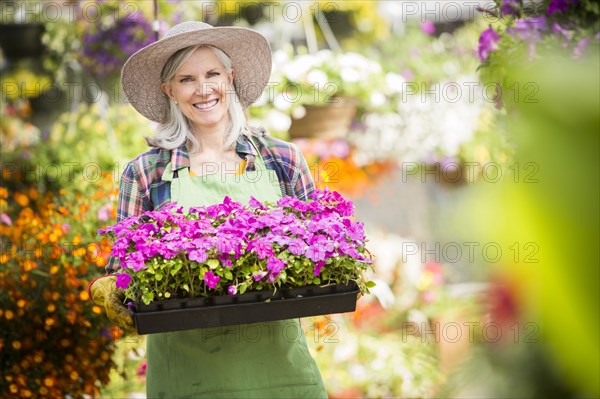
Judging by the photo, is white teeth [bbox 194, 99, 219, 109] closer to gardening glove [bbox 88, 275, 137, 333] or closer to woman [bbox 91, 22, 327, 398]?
woman [bbox 91, 22, 327, 398]

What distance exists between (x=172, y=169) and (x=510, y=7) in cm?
91

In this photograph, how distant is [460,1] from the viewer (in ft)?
18.1

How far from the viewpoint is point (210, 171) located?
2092 millimetres

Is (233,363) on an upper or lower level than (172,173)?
lower

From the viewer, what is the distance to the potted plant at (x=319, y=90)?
12.9 feet

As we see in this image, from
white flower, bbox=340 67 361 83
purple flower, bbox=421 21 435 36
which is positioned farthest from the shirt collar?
purple flower, bbox=421 21 435 36

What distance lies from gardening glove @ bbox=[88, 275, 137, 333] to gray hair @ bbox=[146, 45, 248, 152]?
40 centimetres

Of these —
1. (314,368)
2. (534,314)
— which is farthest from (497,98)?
(534,314)

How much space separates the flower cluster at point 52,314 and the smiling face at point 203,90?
3.33 ft

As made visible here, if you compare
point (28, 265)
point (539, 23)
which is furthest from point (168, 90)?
point (28, 265)

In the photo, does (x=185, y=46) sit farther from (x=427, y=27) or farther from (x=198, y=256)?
(x=427, y=27)

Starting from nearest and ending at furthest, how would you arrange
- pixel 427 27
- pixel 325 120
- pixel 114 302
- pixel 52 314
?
pixel 114 302
pixel 52 314
pixel 325 120
pixel 427 27

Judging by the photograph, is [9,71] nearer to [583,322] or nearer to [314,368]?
[314,368]

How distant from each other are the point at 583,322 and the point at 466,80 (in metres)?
4.74
